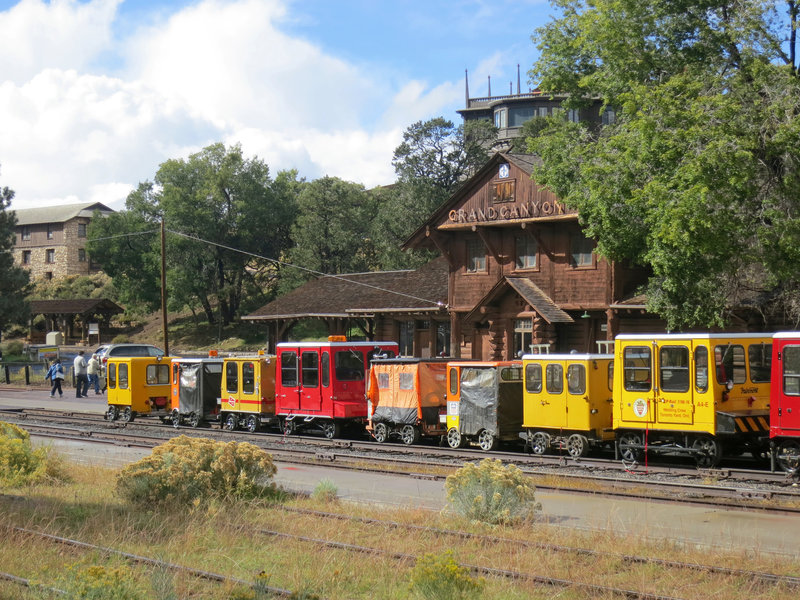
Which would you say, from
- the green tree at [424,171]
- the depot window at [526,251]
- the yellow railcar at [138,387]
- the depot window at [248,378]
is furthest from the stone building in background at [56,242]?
the depot window at [248,378]

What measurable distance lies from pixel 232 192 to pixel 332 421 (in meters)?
53.6

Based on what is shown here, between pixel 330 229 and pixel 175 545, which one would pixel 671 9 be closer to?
pixel 175 545

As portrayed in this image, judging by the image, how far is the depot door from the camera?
15.4 meters

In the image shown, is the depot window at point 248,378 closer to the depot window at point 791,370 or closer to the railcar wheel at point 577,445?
the railcar wheel at point 577,445

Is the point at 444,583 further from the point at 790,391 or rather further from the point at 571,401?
the point at 571,401

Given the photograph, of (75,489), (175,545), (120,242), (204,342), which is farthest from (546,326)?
(120,242)

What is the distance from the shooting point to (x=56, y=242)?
106 metres

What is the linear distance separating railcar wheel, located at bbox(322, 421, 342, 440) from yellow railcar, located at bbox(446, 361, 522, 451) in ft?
15.2

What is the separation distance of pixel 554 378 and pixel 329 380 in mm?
7255

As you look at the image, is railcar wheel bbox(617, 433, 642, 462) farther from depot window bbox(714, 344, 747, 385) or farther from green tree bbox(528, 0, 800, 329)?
green tree bbox(528, 0, 800, 329)

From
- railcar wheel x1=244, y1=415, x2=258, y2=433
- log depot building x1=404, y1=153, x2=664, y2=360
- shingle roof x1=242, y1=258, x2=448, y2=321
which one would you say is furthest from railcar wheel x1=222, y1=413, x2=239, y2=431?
shingle roof x1=242, y1=258, x2=448, y2=321

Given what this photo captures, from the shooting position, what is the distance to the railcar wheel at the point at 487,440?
21.1 meters

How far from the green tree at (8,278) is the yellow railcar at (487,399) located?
40.6 meters

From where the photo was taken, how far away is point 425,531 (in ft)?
37.6
